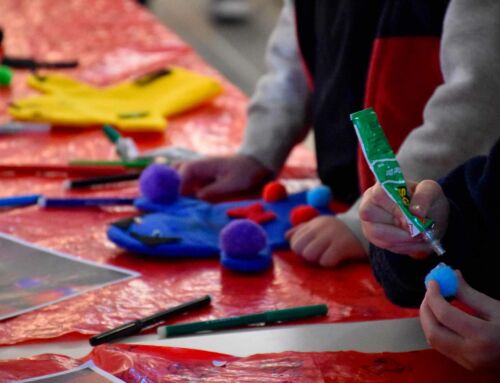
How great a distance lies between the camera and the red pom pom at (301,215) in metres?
1.06

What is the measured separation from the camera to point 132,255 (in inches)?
39.1

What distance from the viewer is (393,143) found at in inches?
41.1

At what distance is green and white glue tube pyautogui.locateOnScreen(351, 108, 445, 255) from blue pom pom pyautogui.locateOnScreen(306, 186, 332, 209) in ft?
1.38

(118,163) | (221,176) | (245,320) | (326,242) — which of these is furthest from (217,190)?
(245,320)

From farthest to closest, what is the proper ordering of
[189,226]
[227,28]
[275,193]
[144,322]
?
[227,28], [275,193], [189,226], [144,322]

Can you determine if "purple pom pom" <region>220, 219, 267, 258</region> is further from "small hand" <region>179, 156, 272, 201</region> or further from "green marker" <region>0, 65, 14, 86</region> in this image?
"green marker" <region>0, 65, 14, 86</region>

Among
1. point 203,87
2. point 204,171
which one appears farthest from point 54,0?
point 204,171

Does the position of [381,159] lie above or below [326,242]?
above

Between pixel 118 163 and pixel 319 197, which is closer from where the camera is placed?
pixel 319 197

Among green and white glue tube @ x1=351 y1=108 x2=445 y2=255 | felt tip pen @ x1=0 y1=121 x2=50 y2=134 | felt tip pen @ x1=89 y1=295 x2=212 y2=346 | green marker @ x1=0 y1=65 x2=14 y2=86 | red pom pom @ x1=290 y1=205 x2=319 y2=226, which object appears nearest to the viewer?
green and white glue tube @ x1=351 y1=108 x2=445 y2=255

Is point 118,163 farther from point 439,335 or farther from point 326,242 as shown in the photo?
point 439,335

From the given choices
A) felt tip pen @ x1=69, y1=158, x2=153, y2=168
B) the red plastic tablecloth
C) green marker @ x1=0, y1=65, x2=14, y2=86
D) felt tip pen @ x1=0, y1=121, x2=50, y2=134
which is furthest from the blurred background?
felt tip pen @ x1=69, y1=158, x2=153, y2=168

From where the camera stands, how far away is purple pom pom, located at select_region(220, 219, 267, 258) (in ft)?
3.12

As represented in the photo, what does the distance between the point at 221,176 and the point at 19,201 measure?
10.1 inches
